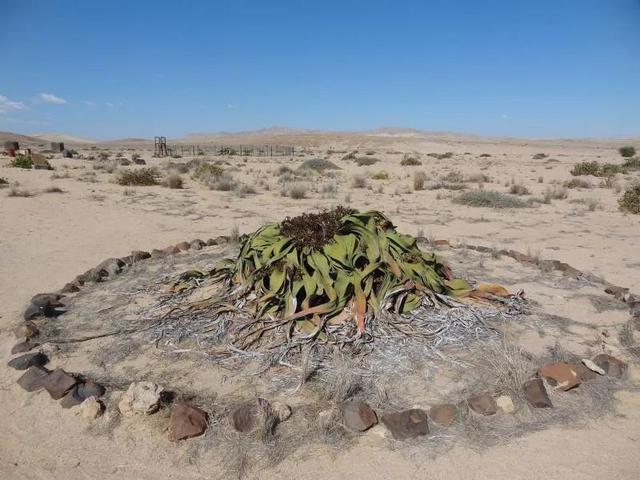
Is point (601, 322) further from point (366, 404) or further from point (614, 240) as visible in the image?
point (614, 240)

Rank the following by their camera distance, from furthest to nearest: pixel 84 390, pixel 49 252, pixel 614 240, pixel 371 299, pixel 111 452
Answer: pixel 614 240 < pixel 49 252 < pixel 371 299 < pixel 84 390 < pixel 111 452

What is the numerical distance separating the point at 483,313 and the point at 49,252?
5.53m

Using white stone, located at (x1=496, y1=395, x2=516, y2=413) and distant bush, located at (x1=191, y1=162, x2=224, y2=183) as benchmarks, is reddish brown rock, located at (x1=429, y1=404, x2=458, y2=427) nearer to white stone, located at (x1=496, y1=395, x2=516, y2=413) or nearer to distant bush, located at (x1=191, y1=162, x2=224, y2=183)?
white stone, located at (x1=496, y1=395, x2=516, y2=413)

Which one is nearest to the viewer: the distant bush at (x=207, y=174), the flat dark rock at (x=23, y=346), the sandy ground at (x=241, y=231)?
the sandy ground at (x=241, y=231)

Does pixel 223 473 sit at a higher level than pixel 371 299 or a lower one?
lower

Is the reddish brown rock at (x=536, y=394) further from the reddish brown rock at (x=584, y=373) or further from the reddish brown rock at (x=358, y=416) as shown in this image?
the reddish brown rock at (x=358, y=416)

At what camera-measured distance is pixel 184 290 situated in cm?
439

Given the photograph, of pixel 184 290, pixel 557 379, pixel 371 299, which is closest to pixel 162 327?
pixel 184 290

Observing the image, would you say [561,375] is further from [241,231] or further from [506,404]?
[241,231]

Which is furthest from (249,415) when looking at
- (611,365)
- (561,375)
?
(611,365)

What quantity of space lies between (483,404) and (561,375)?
2.01 ft

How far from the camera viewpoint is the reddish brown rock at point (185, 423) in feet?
8.19

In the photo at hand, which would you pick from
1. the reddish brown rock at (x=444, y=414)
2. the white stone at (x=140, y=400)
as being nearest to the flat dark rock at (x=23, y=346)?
the white stone at (x=140, y=400)

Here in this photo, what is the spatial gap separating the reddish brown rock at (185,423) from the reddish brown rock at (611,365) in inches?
99.5
